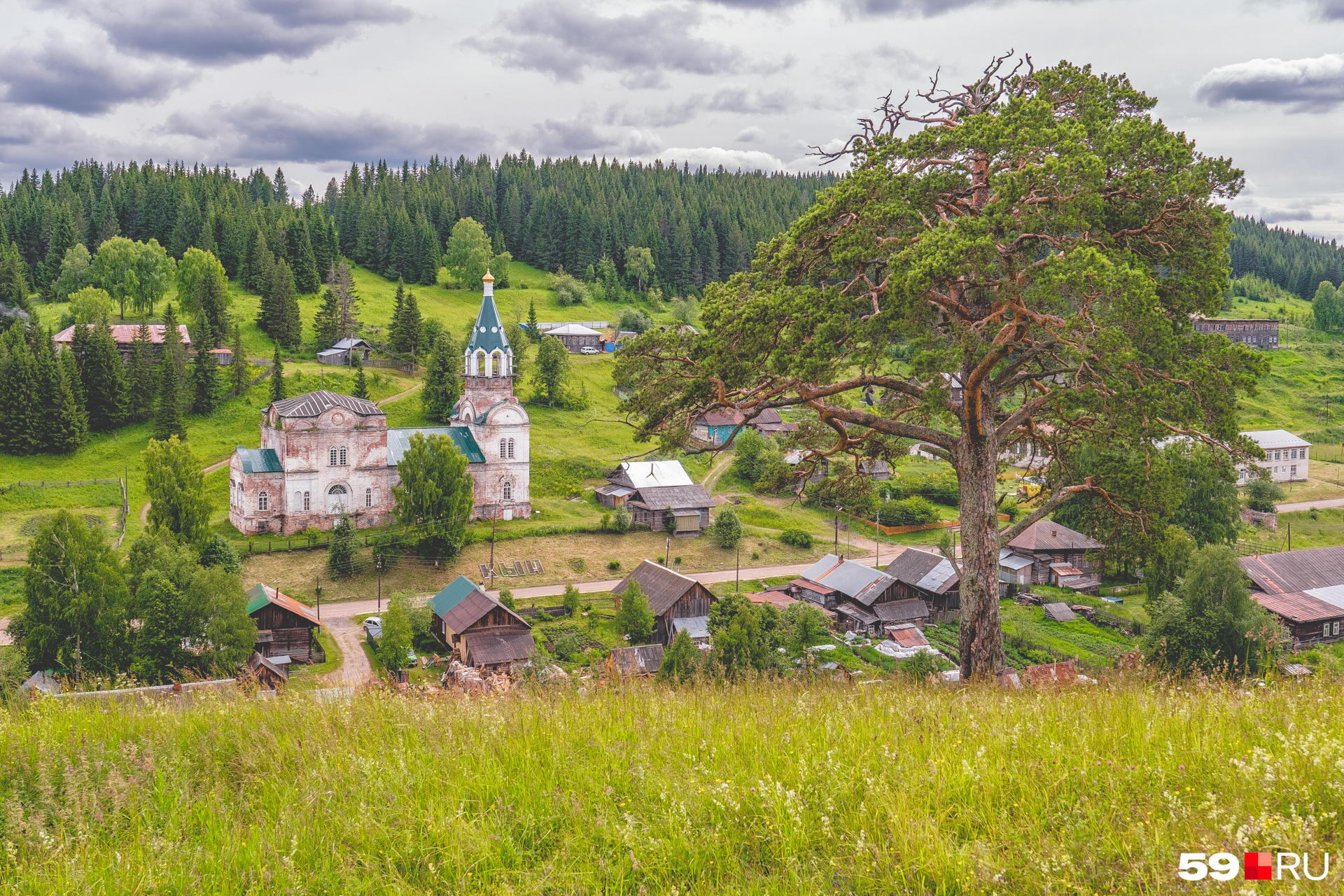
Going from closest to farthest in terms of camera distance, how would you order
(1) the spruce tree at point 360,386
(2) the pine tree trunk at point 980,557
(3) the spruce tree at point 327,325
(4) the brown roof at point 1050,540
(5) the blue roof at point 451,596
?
(2) the pine tree trunk at point 980,557 → (5) the blue roof at point 451,596 → (4) the brown roof at point 1050,540 → (1) the spruce tree at point 360,386 → (3) the spruce tree at point 327,325

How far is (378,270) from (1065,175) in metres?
108

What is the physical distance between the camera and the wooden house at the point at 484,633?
32.1m

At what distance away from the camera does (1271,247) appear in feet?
536

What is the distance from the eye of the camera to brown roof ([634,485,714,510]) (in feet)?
175

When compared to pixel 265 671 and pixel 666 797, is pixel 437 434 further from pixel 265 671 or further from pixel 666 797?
pixel 666 797

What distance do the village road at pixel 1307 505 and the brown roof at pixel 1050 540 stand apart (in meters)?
20.4

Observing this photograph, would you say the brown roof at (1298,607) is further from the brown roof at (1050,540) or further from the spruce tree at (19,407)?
the spruce tree at (19,407)

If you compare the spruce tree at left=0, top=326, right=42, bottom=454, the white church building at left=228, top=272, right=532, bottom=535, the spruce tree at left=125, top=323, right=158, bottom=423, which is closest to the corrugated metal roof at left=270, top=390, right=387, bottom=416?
the white church building at left=228, top=272, right=532, bottom=535

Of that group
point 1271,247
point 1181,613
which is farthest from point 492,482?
point 1271,247

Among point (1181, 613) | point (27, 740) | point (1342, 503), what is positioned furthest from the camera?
point (1342, 503)

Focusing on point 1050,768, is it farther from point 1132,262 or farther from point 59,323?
point 59,323

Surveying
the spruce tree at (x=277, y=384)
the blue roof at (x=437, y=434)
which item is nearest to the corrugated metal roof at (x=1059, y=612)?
the blue roof at (x=437, y=434)

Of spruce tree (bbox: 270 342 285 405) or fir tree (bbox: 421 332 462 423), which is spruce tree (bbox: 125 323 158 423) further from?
fir tree (bbox: 421 332 462 423)

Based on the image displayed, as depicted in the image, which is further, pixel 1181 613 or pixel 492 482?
pixel 492 482
